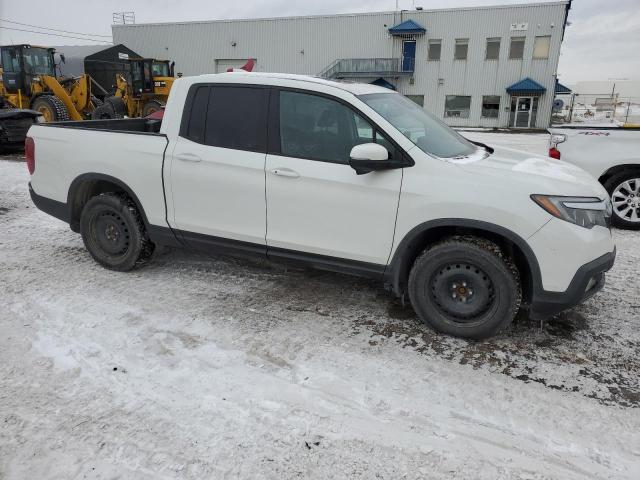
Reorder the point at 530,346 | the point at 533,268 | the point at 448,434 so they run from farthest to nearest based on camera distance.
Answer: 1. the point at 530,346
2. the point at 533,268
3. the point at 448,434

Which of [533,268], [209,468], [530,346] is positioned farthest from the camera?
[530,346]

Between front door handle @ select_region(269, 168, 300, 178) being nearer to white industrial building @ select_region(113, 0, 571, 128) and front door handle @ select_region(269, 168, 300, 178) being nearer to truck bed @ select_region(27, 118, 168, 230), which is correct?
truck bed @ select_region(27, 118, 168, 230)

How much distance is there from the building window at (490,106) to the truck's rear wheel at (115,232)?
108 ft

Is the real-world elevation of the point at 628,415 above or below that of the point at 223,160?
below

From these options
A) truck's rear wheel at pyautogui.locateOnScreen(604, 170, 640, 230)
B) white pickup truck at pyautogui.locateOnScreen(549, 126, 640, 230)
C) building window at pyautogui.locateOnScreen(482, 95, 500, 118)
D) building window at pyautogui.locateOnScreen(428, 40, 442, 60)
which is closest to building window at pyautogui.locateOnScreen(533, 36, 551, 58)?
building window at pyautogui.locateOnScreen(482, 95, 500, 118)

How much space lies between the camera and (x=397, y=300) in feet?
14.4

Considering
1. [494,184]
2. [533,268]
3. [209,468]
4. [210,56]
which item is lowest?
[209,468]

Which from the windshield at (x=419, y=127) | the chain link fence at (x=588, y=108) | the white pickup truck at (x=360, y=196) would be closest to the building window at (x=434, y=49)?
the chain link fence at (x=588, y=108)

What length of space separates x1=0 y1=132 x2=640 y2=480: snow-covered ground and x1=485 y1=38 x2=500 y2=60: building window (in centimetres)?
3192

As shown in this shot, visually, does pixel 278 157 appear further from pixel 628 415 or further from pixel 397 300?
pixel 628 415

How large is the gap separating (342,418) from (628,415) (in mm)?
1677

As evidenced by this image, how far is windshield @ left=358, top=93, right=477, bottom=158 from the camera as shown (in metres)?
3.75

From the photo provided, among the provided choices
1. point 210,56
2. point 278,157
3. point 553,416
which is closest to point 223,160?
point 278,157

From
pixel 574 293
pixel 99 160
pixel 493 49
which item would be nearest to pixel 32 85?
pixel 99 160
